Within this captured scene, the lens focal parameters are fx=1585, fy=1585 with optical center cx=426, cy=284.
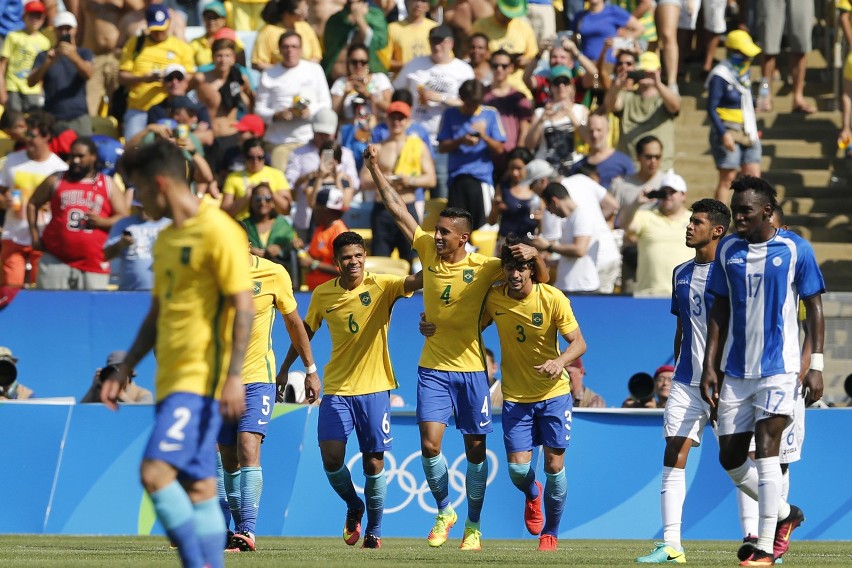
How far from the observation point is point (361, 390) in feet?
43.4

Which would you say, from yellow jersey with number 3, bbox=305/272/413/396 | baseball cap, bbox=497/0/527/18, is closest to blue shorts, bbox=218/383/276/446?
yellow jersey with number 3, bbox=305/272/413/396

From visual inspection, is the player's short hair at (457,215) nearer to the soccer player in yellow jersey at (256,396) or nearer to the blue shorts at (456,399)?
the blue shorts at (456,399)

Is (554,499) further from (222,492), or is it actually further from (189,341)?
(189,341)

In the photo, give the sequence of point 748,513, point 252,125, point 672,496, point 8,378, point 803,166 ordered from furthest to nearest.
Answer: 1. point 803,166
2. point 252,125
3. point 8,378
4. point 748,513
5. point 672,496

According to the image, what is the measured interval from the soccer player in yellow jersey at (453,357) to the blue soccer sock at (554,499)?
0.63 meters

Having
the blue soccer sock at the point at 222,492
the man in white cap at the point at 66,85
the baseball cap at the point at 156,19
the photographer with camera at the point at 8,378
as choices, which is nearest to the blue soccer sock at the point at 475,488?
the blue soccer sock at the point at 222,492

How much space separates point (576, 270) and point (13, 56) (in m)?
8.81

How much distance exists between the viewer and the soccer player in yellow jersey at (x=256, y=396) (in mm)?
12602

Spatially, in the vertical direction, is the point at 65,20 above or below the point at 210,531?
above

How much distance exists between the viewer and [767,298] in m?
10.5

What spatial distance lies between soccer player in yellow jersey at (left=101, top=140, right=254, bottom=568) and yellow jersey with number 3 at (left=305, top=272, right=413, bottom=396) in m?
5.16

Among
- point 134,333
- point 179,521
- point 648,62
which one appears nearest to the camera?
point 179,521

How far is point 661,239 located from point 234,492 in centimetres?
680

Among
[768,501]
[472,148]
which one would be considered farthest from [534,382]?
[472,148]
